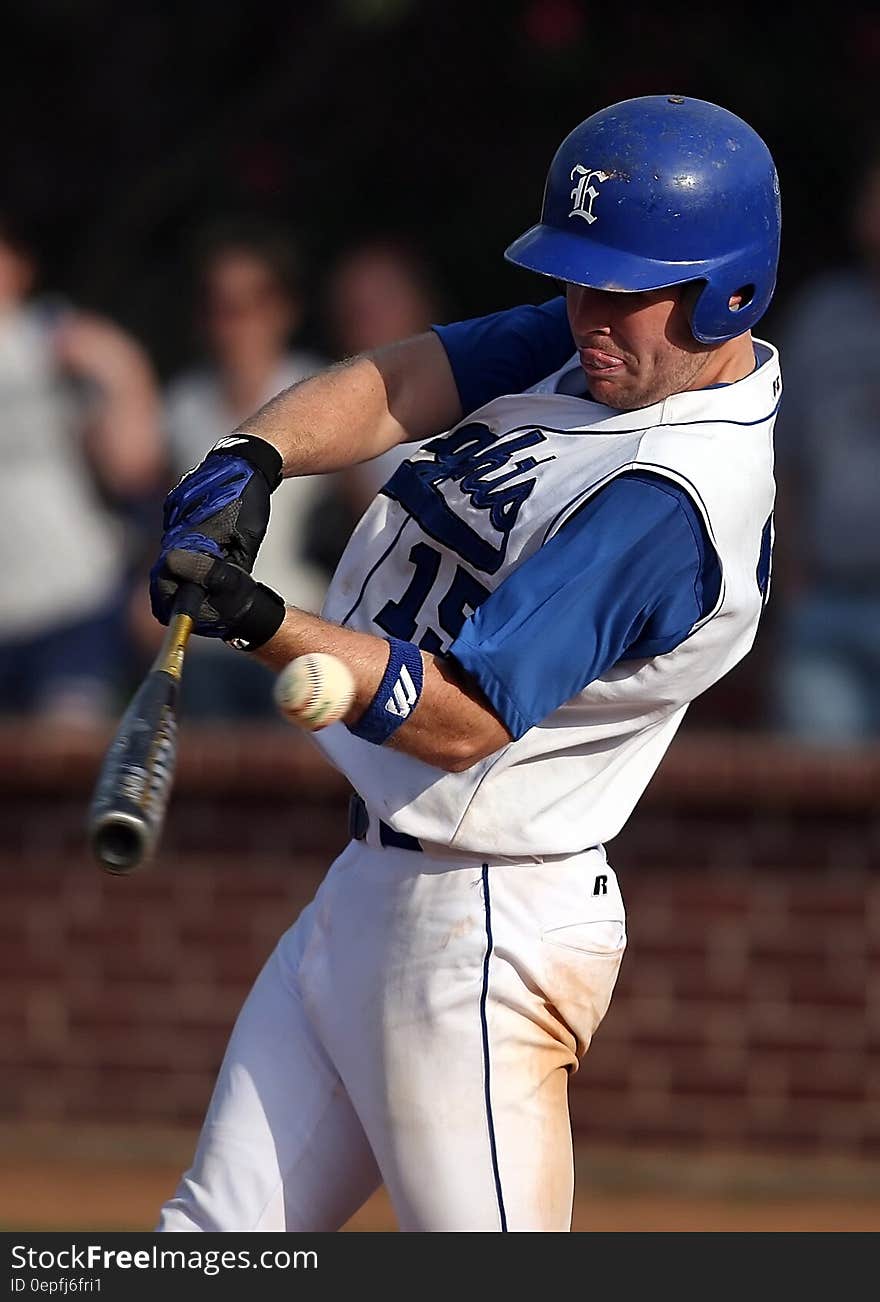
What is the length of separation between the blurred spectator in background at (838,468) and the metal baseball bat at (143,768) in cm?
338

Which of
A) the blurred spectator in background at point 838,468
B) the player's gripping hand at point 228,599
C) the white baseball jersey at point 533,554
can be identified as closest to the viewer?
the player's gripping hand at point 228,599

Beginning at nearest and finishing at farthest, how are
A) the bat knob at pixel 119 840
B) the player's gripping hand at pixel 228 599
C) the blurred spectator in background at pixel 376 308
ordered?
the bat knob at pixel 119 840
the player's gripping hand at pixel 228 599
the blurred spectator in background at pixel 376 308

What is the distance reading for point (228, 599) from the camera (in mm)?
2766

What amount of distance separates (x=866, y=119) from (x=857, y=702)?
2352mm

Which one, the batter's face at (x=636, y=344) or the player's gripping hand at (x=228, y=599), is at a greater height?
the batter's face at (x=636, y=344)

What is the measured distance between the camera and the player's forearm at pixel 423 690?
278 centimetres

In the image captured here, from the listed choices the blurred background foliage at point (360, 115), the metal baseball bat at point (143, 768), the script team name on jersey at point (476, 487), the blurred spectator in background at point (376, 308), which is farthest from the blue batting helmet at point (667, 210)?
the blurred background foliage at point (360, 115)

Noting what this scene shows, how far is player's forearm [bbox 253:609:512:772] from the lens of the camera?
278cm

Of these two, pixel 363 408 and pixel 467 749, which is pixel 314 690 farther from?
pixel 363 408

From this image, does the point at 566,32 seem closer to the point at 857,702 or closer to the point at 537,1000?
the point at 857,702

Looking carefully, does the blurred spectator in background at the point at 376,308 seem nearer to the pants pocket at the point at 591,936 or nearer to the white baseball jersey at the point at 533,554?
the white baseball jersey at the point at 533,554

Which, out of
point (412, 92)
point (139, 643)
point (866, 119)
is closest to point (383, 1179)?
point (139, 643)

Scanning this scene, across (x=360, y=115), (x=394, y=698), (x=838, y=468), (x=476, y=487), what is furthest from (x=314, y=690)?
(x=360, y=115)

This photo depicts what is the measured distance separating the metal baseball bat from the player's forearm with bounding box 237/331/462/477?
1.70 ft
